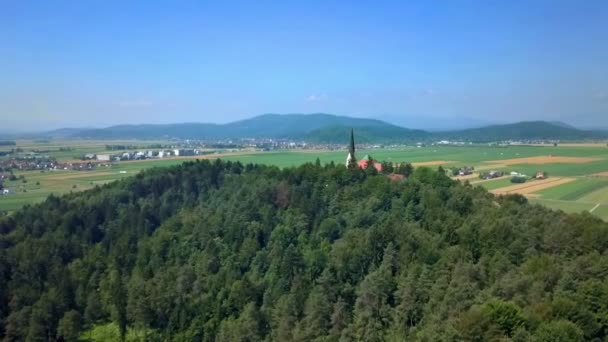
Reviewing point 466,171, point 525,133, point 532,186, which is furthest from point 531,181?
point 525,133

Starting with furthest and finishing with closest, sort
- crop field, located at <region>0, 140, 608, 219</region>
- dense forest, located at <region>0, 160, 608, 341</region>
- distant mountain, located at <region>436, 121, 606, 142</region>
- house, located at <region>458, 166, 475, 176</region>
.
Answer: distant mountain, located at <region>436, 121, 606, 142</region>, house, located at <region>458, 166, 475, 176</region>, crop field, located at <region>0, 140, 608, 219</region>, dense forest, located at <region>0, 160, 608, 341</region>

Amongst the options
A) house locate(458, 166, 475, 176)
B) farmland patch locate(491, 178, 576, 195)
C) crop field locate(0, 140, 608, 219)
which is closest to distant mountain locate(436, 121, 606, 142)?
crop field locate(0, 140, 608, 219)

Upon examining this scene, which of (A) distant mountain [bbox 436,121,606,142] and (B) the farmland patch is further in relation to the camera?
(A) distant mountain [bbox 436,121,606,142]

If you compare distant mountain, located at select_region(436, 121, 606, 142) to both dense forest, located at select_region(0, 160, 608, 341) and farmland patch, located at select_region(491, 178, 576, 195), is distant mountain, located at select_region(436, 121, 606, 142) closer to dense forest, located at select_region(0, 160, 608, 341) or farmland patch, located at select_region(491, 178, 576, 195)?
farmland patch, located at select_region(491, 178, 576, 195)

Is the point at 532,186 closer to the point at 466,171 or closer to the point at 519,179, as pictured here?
the point at 519,179

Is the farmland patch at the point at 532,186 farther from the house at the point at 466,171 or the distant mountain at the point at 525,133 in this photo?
the distant mountain at the point at 525,133

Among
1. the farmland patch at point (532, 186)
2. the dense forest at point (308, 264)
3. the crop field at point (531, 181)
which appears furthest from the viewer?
the farmland patch at point (532, 186)

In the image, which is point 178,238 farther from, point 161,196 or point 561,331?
point 561,331

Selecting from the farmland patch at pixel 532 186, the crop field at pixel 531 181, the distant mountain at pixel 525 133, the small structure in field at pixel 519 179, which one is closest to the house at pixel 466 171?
the crop field at pixel 531 181

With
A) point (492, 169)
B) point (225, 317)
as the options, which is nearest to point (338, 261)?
point (225, 317)

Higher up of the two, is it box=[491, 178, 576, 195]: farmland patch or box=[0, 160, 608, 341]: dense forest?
box=[491, 178, 576, 195]: farmland patch
